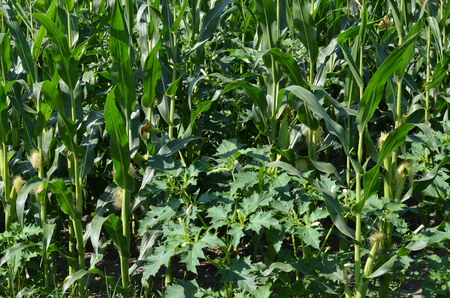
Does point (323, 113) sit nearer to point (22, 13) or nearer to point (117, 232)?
point (117, 232)

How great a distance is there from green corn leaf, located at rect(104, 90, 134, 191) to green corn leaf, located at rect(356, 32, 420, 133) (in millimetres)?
1208

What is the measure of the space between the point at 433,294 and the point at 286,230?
0.83 meters

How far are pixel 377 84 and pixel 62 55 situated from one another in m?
1.64

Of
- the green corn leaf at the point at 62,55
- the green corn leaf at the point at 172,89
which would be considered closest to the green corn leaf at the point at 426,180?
the green corn leaf at the point at 172,89

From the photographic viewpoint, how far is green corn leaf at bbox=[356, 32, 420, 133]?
179 centimetres

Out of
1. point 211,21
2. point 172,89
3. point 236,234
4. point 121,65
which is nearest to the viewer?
point 236,234

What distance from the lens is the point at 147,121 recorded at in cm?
259

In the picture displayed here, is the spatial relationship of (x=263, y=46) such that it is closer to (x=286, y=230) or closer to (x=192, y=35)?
(x=192, y=35)

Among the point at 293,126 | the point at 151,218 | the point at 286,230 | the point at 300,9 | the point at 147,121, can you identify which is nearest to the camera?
the point at 286,230

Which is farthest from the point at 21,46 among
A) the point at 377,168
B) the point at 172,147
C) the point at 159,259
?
the point at 377,168

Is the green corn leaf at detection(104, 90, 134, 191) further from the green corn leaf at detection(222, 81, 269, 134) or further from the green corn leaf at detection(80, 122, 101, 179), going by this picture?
the green corn leaf at detection(222, 81, 269, 134)

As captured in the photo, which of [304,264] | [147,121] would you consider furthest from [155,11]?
[304,264]

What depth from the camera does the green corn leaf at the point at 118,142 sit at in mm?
2068

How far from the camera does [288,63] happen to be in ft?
7.35
